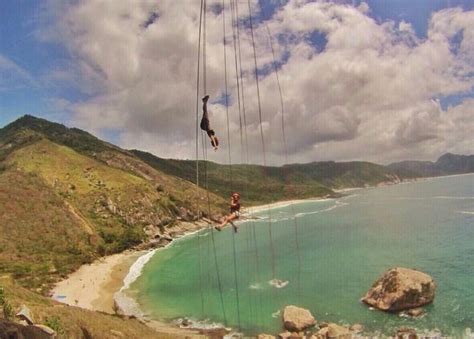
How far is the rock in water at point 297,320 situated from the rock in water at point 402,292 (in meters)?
7.75

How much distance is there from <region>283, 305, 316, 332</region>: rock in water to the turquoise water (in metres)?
1.38

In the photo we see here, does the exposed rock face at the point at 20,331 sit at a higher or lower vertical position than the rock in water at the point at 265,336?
higher

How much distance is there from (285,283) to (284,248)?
117ft

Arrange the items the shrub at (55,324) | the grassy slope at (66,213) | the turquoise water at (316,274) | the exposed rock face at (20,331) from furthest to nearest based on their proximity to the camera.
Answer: the grassy slope at (66,213) < the turquoise water at (316,274) < the shrub at (55,324) < the exposed rock face at (20,331)

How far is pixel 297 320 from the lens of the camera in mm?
39969

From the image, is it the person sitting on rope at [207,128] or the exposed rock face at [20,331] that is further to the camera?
the exposed rock face at [20,331]

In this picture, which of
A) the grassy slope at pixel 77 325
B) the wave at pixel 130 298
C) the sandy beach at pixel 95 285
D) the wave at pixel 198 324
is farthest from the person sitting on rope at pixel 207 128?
the sandy beach at pixel 95 285

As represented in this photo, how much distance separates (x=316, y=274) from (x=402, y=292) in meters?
23.0

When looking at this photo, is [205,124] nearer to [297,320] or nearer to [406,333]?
[297,320]

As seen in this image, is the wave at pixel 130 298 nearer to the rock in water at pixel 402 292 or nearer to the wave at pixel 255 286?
the wave at pixel 255 286

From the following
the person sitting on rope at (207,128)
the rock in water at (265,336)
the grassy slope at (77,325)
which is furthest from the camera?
the rock in water at (265,336)

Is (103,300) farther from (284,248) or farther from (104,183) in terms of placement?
(104,183)

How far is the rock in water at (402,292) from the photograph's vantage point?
42375 millimetres

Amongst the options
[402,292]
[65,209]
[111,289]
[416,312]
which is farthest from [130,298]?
[65,209]
